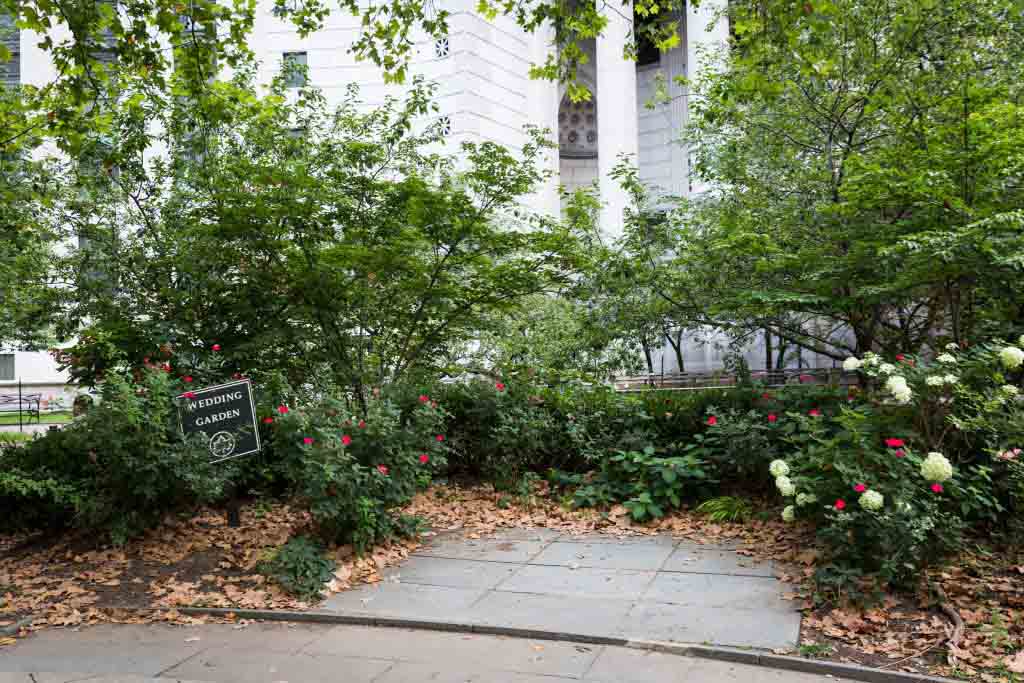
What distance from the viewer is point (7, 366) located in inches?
1358

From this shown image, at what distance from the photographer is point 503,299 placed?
10.1 metres

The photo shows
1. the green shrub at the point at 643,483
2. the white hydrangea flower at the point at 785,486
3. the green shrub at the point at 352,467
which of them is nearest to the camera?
the white hydrangea flower at the point at 785,486

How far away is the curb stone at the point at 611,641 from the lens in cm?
450

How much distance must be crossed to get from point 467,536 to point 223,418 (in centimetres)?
277

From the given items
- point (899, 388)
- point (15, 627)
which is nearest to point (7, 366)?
point (15, 627)

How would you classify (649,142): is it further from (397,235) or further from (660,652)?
(660,652)

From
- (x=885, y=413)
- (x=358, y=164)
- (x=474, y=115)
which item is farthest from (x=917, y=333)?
(x=474, y=115)

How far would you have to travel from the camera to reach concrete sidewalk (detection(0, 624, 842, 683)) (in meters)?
4.66

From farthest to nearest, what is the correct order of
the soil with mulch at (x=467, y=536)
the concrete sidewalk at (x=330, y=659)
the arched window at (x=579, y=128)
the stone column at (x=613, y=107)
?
the arched window at (x=579, y=128) → the stone column at (x=613, y=107) → the soil with mulch at (x=467, y=536) → the concrete sidewalk at (x=330, y=659)

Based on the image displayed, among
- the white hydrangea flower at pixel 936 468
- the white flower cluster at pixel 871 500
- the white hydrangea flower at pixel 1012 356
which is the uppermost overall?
the white hydrangea flower at pixel 1012 356

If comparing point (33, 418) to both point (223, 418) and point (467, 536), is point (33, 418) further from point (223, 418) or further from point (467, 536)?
point (467, 536)

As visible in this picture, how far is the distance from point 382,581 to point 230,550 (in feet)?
6.04

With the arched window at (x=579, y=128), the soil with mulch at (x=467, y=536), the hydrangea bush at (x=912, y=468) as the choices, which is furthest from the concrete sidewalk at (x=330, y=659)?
the arched window at (x=579, y=128)

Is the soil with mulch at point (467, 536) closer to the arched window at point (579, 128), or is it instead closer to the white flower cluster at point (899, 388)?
the white flower cluster at point (899, 388)
